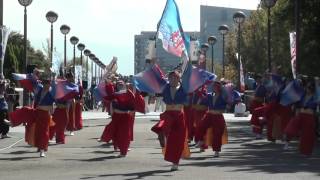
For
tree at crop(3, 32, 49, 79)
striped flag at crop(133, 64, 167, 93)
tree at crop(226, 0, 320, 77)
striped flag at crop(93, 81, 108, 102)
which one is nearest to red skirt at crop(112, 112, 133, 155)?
striped flag at crop(93, 81, 108, 102)

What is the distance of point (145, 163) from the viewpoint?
15.9 metres

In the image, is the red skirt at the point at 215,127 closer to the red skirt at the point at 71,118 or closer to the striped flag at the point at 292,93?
the striped flag at the point at 292,93

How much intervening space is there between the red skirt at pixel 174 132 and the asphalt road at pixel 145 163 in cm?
37

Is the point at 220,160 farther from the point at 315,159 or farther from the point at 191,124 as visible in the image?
the point at 191,124

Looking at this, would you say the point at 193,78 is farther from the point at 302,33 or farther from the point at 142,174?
the point at 302,33

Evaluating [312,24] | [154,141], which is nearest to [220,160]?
[154,141]

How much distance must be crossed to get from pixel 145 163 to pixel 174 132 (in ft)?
4.34

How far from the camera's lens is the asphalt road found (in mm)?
13664

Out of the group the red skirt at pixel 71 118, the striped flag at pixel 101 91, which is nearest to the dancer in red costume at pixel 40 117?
the striped flag at pixel 101 91

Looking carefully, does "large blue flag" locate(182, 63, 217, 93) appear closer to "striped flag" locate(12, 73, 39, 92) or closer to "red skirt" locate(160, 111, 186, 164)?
"red skirt" locate(160, 111, 186, 164)

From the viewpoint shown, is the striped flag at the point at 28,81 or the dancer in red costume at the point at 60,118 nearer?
the striped flag at the point at 28,81

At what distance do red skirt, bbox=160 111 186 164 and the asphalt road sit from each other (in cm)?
37

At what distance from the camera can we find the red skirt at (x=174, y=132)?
582 inches

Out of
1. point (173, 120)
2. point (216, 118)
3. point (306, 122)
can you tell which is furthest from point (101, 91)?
point (306, 122)
